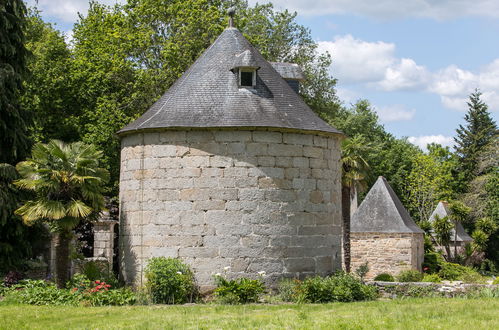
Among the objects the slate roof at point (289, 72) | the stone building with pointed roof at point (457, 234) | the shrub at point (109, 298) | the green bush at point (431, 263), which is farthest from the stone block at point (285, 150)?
the stone building with pointed roof at point (457, 234)

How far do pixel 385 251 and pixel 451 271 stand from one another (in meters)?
3.62

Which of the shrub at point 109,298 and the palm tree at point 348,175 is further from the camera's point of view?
the palm tree at point 348,175

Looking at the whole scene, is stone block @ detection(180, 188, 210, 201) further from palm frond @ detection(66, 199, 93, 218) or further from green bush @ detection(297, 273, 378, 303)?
green bush @ detection(297, 273, 378, 303)

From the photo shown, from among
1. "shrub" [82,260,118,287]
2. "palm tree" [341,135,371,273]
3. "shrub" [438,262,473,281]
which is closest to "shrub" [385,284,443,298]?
"shrub" [82,260,118,287]

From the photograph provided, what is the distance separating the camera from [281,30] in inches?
1517

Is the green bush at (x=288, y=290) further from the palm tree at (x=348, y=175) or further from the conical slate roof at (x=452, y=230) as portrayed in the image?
the conical slate roof at (x=452, y=230)

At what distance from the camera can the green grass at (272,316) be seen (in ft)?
38.6

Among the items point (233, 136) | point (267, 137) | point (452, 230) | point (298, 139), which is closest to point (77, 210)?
point (233, 136)

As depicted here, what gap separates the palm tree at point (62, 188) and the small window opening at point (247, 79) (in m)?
4.26

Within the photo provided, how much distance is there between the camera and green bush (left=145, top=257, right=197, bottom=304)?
16.0 metres

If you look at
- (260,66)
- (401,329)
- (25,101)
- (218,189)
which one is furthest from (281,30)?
(401,329)

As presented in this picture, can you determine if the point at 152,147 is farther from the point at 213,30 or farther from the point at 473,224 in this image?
the point at 473,224

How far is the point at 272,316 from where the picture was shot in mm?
12914

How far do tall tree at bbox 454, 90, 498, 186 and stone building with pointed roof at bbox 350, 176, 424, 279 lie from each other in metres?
20.5
